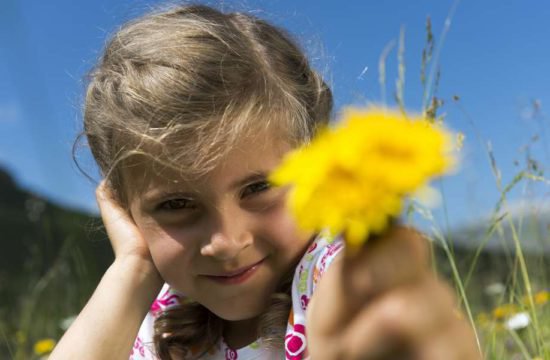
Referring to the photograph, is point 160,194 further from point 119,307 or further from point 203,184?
point 119,307

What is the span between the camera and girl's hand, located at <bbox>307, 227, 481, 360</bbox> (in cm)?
40

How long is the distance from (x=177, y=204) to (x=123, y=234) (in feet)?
1.10

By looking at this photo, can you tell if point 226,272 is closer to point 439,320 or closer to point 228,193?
point 228,193

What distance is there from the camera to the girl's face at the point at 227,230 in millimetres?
904

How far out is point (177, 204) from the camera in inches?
38.6

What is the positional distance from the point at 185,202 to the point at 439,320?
1.97ft

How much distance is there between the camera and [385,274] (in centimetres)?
40

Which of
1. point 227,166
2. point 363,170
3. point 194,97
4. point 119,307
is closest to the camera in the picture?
point 363,170

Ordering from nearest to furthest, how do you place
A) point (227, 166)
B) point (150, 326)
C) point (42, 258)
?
point (227, 166) → point (150, 326) → point (42, 258)

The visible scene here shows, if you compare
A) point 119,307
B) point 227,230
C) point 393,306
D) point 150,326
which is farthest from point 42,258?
point 393,306

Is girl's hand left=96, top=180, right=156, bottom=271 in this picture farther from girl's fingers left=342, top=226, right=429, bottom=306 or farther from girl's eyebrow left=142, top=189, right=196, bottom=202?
girl's fingers left=342, top=226, right=429, bottom=306

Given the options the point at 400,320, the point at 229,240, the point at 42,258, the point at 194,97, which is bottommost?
the point at 400,320

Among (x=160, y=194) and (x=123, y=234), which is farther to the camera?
(x=123, y=234)

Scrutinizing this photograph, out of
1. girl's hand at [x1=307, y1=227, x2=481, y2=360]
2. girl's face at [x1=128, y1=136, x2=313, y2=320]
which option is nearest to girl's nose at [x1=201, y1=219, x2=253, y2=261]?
girl's face at [x1=128, y1=136, x2=313, y2=320]
